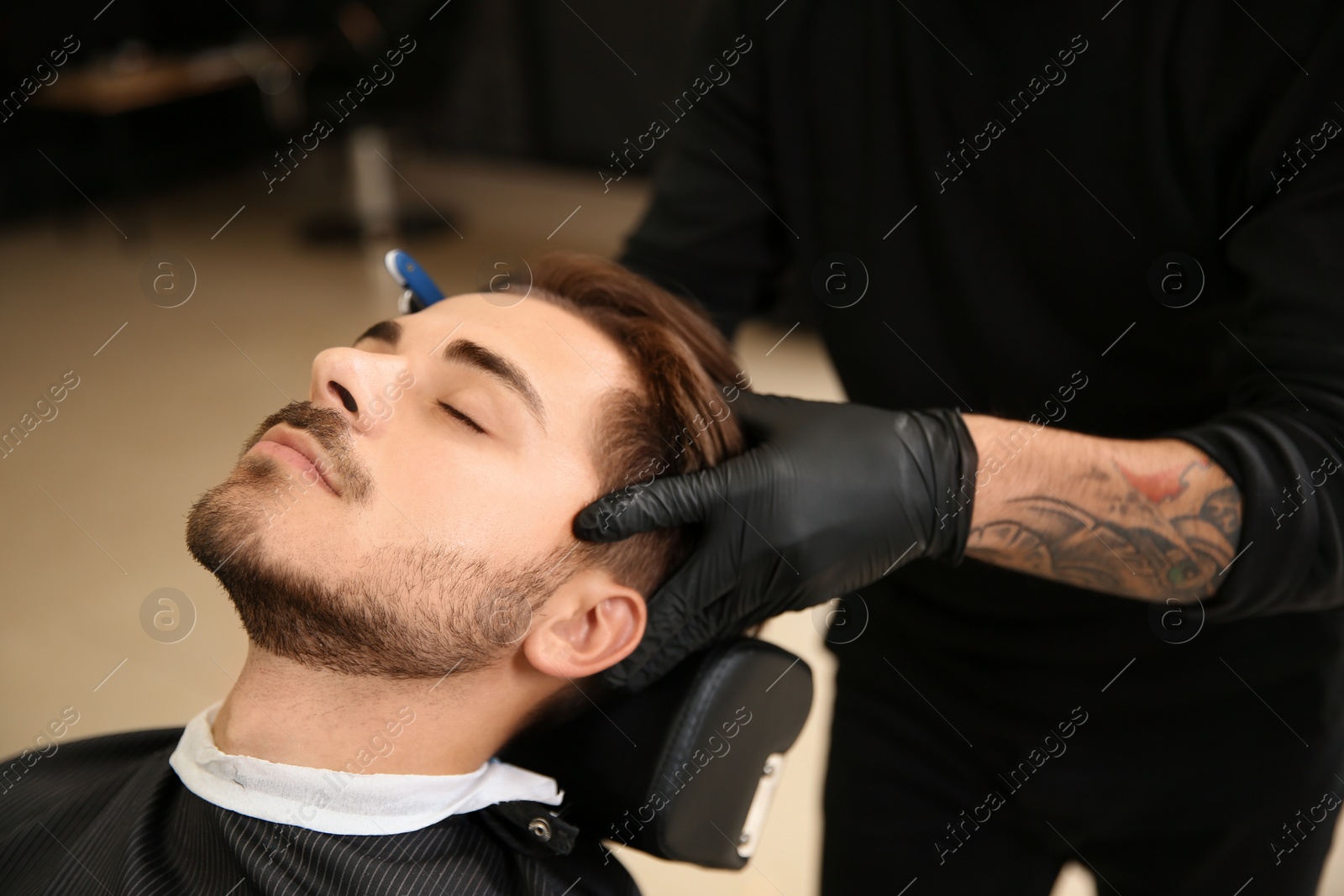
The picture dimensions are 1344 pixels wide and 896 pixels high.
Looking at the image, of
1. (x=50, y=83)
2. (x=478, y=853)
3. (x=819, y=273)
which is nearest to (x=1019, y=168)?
(x=819, y=273)

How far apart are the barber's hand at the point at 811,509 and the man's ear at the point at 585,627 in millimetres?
95

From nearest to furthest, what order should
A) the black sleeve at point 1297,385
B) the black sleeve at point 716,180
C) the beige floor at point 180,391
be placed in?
the black sleeve at point 1297,385 → the black sleeve at point 716,180 → the beige floor at point 180,391

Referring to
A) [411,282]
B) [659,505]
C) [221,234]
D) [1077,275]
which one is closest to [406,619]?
[659,505]

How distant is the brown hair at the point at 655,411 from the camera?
1.32 metres

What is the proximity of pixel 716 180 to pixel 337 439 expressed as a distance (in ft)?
2.25

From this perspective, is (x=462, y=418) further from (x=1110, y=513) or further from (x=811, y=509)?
(x=1110, y=513)

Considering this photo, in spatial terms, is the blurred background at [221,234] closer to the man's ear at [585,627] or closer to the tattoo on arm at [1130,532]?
the man's ear at [585,627]

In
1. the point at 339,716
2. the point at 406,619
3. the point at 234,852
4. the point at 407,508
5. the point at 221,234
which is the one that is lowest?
the point at 234,852

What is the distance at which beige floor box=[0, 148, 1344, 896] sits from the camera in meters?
2.68

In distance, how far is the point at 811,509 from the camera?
3.74ft

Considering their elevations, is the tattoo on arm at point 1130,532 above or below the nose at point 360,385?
below

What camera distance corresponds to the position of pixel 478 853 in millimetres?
1287

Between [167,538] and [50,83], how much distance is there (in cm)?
342

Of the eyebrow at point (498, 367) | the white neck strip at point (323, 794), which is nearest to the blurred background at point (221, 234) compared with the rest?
the white neck strip at point (323, 794)
